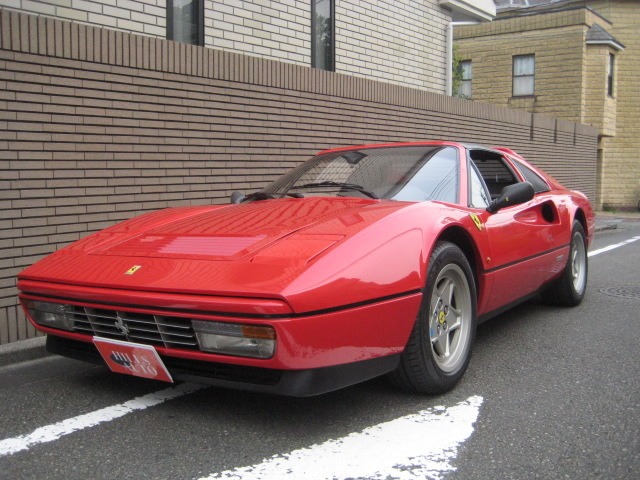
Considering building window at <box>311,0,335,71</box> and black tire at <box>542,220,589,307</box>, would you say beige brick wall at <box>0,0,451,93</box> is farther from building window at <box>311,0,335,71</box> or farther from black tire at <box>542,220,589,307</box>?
black tire at <box>542,220,589,307</box>

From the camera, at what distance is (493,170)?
4.75m

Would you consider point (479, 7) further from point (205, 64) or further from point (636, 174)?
point (636, 174)

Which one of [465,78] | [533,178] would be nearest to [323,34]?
[533,178]

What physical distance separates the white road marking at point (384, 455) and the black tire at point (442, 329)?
206 millimetres

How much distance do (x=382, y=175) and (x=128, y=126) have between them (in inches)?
98.7

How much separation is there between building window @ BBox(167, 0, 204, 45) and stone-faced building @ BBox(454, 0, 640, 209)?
1766cm

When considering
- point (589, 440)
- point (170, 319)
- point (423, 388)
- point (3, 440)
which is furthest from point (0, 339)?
point (589, 440)

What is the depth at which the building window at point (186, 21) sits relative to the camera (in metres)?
6.61

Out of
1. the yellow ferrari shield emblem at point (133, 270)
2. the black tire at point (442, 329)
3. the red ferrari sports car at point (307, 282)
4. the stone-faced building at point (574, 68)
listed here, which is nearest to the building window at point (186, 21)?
the red ferrari sports car at point (307, 282)

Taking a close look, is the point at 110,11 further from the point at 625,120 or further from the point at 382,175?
the point at 625,120

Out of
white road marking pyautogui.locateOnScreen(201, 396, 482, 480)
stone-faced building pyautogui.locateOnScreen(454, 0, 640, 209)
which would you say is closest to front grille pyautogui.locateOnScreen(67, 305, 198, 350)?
white road marking pyautogui.locateOnScreen(201, 396, 482, 480)

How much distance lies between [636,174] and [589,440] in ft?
76.2

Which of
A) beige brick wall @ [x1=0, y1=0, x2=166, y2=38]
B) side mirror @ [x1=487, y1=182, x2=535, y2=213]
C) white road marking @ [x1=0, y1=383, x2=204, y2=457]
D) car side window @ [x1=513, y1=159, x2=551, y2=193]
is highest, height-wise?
beige brick wall @ [x1=0, y1=0, x2=166, y2=38]

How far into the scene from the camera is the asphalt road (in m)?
2.50
